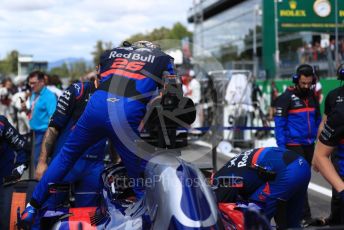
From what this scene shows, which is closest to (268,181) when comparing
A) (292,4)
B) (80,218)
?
(80,218)

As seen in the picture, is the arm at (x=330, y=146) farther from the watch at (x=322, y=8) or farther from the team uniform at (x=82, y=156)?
the watch at (x=322, y=8)

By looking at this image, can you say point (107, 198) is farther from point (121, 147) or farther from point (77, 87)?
point (77, 87)

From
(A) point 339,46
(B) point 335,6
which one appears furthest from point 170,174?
(B) point 335,6

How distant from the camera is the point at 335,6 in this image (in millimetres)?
23047

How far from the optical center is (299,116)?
6.95m

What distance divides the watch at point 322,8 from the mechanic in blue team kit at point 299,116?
18570mm

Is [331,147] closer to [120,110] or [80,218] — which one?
[120,110]

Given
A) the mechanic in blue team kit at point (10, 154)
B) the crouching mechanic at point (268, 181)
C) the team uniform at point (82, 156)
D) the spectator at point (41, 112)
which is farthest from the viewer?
the spectator at point (41, 112)

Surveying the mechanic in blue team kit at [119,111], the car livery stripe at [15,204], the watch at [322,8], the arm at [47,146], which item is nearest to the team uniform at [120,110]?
the mechanic in blue team kit at [119,111]

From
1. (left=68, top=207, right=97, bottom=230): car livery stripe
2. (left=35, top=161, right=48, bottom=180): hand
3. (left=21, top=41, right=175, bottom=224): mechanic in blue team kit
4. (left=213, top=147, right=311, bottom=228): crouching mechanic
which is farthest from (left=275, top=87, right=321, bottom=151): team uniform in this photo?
(left=68, top=207, right=97, bottom=230): car livery stripe

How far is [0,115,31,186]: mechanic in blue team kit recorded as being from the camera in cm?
508

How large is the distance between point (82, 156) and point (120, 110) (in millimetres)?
1271

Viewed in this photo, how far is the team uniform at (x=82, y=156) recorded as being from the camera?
193 inches

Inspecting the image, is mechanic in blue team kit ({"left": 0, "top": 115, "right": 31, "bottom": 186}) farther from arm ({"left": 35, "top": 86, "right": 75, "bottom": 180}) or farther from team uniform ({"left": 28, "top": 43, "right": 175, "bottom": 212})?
team uniform ({"left": 28, "top": 43, "right": 175, "bottom": 212})
